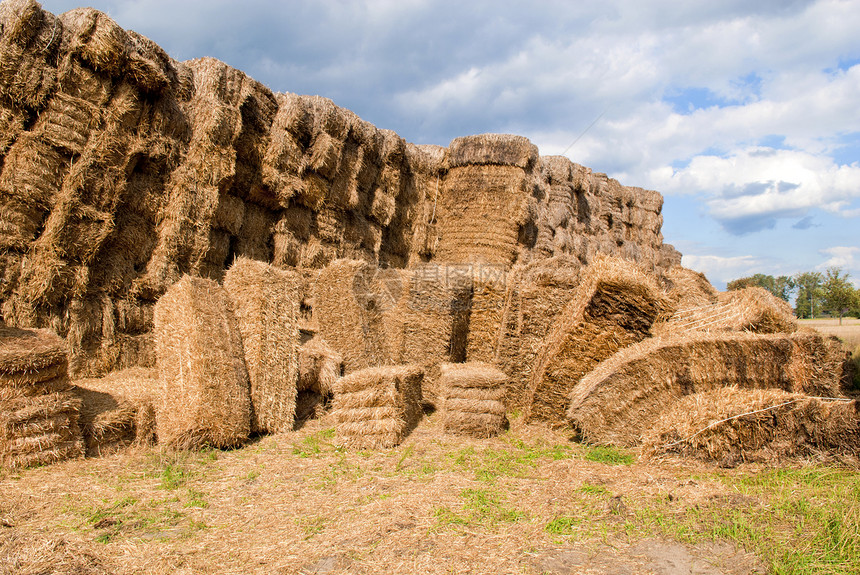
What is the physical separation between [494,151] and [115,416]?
9.62 m

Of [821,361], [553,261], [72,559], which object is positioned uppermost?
[553,261]

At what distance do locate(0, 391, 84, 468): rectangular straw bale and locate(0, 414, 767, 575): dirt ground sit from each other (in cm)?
15

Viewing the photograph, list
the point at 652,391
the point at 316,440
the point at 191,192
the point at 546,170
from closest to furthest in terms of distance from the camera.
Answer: the point at 652,391
the point at 316,440
the point at 191,192
the point at 546,170

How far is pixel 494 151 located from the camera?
1245cm

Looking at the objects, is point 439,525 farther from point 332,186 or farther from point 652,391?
point 332,186

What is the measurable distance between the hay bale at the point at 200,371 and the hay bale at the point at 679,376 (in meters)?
3.49

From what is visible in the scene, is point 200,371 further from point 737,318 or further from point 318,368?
point 737,318

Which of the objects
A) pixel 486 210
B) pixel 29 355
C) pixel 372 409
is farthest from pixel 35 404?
pixel 486 210

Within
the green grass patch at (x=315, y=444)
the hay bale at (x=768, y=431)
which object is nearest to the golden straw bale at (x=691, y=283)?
the hay bale at (x=768, y=431)

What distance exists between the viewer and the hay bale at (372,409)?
18.4 feet

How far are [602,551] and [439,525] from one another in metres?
1.05

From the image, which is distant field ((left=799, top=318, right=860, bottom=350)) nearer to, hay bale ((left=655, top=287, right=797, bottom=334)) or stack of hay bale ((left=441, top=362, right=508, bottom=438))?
hay bale ((left=655, top=287, right=797, bottom=334))

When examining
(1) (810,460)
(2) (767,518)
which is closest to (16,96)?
(2) (767,518)

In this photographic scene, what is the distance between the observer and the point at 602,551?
10.9ft
